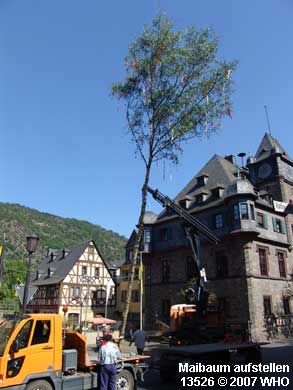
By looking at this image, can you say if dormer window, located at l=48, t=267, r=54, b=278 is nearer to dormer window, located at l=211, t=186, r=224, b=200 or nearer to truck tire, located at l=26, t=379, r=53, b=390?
dormer window, located at l=211, t=186, r=224, b=200

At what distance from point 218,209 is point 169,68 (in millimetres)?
15433

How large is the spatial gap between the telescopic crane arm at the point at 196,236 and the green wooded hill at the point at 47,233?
9314 cm

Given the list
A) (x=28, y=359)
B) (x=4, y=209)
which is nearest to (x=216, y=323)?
(x=28, y=359)

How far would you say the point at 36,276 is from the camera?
166ft

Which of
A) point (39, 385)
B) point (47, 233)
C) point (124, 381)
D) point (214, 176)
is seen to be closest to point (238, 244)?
point (214, 176)

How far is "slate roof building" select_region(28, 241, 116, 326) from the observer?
42250mm

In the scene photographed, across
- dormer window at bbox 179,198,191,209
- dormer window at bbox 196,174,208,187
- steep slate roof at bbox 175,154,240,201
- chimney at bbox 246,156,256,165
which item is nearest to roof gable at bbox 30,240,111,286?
steep slate roof at bbox 175,154,240,201

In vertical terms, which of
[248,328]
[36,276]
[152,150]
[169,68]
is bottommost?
[248,328]

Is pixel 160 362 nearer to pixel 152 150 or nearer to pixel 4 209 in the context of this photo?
pixel 152 150

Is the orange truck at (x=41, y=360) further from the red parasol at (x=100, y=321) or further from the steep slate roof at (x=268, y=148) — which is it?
the steep slate roof at (x=268, y=148)

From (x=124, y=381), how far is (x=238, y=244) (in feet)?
63.9

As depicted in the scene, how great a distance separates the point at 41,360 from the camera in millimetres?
7797

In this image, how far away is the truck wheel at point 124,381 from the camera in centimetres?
903

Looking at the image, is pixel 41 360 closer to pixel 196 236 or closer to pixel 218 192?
pixel 196 236
